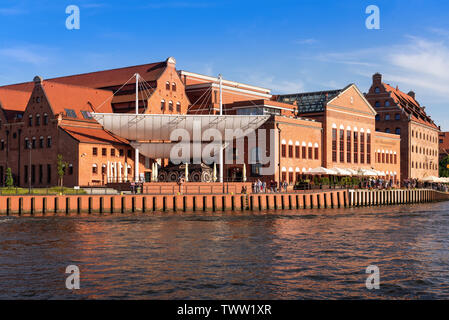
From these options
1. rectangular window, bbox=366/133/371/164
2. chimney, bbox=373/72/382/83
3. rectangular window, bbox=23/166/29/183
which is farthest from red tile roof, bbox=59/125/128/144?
chimney, bbox=373/72/382/83

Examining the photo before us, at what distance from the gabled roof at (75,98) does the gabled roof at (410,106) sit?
6467 centimetres

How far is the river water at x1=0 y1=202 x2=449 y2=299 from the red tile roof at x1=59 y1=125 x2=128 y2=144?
29588 mm

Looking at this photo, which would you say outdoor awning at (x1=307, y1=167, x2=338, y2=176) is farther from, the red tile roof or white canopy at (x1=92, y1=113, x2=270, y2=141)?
the red tile roof

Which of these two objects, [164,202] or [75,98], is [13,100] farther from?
[164,202]

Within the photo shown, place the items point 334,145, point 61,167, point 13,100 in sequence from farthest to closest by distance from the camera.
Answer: point 334,145
point 13,100
point 61,167

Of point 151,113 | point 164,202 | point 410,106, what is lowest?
point 164,202

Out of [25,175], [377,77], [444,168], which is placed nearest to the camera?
[25,175]

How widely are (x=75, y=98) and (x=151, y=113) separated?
1064 centimetres

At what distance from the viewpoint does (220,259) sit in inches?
1148

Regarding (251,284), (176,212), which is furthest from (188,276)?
(176,212)
